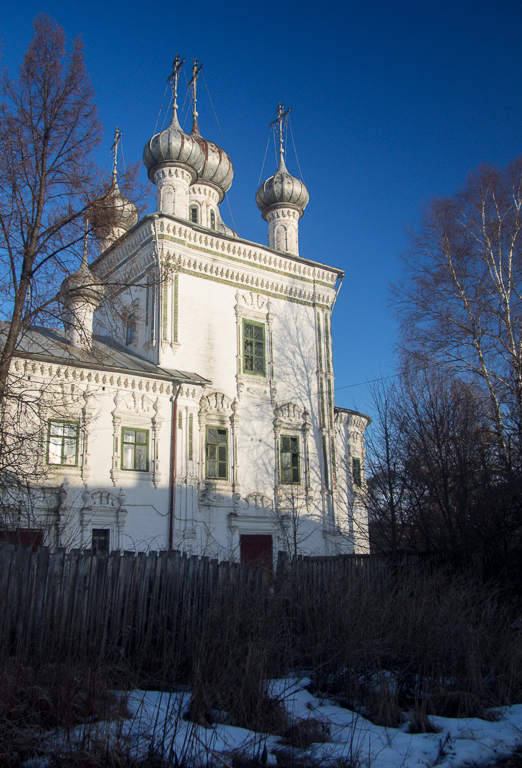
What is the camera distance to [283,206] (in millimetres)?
21609

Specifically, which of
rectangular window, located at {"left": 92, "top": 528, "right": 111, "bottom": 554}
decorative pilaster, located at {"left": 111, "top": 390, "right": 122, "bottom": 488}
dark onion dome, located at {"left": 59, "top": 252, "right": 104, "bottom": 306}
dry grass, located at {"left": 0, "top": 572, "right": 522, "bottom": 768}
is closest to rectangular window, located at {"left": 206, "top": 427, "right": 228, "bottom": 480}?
decorative pilaster, located at {"left": 111, "top": 390, "right": 122, "bottom": 488}

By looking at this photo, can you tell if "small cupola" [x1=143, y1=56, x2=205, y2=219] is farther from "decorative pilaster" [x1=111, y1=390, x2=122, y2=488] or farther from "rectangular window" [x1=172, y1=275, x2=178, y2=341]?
"decorative pilaster" [x1=111, y1=390, x2=122, y2=488]

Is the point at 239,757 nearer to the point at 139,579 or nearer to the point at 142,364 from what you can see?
the point at 139,579

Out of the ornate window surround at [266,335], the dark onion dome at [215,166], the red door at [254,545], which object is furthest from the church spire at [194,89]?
the red door at [254,545]

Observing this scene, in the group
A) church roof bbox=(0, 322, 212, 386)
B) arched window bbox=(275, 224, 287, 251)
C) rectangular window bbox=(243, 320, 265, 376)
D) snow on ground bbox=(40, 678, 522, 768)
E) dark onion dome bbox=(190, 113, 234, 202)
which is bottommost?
snow on ground bbox=(40, 678, 522, 768)

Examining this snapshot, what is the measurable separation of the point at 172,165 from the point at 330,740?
57.6ft

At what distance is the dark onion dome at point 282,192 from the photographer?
70.7 feet

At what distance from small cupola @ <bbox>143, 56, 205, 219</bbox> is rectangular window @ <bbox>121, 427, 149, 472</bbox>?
764 cm

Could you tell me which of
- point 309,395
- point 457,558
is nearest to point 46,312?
point 457,558

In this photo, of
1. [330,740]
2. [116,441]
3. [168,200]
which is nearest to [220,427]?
[116,441]

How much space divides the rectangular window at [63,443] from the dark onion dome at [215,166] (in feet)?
37.4

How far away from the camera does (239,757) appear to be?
14.3 feet

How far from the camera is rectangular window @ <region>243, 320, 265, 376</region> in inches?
704

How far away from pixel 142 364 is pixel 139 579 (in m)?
9.68
